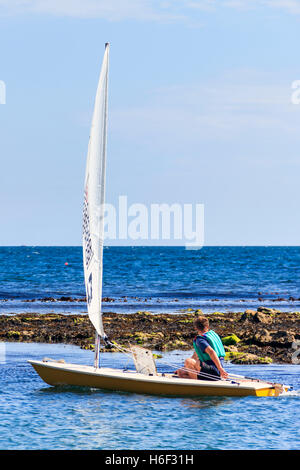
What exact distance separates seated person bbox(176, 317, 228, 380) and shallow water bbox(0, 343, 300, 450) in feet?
2.12

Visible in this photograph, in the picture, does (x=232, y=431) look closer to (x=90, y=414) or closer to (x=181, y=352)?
(x=90, y=414)

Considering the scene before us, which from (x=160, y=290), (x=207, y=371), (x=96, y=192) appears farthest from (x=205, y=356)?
(x=160, y=290)

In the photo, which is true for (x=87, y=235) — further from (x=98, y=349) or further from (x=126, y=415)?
(x=126, y=415)

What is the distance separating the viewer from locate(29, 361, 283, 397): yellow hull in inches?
701

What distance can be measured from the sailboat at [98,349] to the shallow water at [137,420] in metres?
0.26

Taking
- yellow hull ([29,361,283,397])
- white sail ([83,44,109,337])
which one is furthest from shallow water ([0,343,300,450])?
white sail ([83,44,109,337])

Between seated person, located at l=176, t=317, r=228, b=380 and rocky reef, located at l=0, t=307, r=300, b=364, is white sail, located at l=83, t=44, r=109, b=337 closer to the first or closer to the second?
seated person, located at l=176, t=317, r=228, b=380

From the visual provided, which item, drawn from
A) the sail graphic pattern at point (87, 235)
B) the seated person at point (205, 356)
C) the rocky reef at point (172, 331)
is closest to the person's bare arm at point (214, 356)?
the seated person at point (205, 356)

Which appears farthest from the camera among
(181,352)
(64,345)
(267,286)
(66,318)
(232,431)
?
(267,286)

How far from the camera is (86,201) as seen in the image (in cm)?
1972
